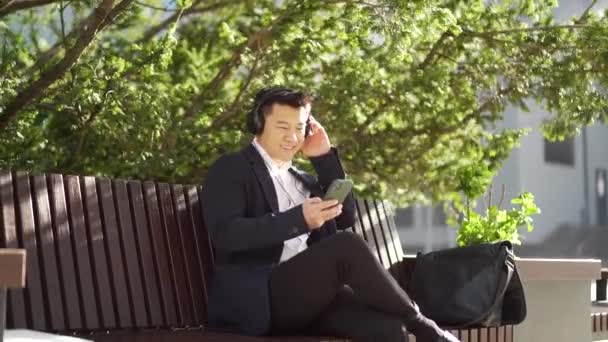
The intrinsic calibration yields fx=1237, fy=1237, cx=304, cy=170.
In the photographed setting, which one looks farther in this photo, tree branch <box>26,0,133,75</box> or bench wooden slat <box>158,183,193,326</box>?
tree branch <box>26,0,133,75</box>

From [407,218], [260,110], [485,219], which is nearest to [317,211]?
[260,110]

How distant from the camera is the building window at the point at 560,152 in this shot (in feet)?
141

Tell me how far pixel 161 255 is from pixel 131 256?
0.17 metres

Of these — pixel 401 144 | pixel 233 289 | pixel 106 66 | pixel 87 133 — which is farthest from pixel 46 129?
pixel 233 289

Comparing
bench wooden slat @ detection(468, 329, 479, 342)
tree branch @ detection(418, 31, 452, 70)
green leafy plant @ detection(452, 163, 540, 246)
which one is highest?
tree branch @ detection(418, 31, 452, 70)

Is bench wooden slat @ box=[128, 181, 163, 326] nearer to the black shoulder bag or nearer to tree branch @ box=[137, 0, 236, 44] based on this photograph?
the black shoulder bag

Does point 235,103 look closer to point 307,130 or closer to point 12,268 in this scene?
point 307,130

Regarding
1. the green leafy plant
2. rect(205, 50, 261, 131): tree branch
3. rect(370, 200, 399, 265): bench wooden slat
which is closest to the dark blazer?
rect(370, 200, 399, 265): bench wooden slat

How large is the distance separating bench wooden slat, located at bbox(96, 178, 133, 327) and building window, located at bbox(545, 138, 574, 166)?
127 feet

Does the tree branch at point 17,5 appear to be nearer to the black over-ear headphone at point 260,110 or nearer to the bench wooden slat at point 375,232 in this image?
the bench wooden slat at point 375,232

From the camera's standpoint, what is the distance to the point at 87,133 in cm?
763

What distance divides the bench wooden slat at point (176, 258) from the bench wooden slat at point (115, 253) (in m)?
0.27

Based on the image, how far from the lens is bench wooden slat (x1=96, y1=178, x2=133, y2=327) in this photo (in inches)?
197

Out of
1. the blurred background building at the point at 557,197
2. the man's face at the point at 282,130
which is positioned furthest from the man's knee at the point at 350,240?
the blurred background building at the point at 557,197
